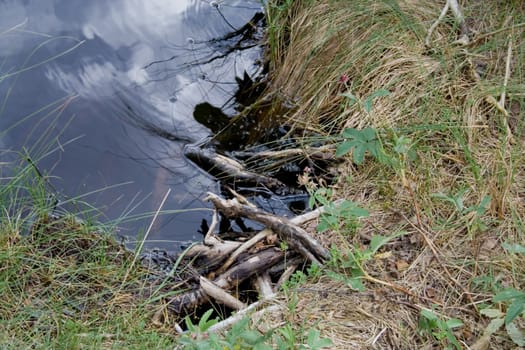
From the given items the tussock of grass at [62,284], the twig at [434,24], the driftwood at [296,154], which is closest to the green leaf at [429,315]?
the tussock of grass at [62,284]

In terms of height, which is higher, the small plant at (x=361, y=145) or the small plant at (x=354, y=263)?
the small plant at (x=361, y=145)

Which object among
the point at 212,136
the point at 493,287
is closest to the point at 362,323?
the point at 493,287

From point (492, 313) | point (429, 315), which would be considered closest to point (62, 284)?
point (429, 315)

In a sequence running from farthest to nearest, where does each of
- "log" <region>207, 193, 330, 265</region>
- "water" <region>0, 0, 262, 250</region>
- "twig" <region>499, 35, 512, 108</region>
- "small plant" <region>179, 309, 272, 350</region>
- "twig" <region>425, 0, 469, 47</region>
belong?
"twig" <region>425, 0, 469, 47</region> → "water" <region>0, 0, 262, 250</region> → "twig" <region>499, 35, 512, 108</region> → "log" <region>207, 193, 330, 265</region> → "small plant" <region>179, 309, 272, 350</region>

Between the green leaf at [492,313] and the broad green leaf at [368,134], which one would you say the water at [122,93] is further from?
the green leaf at [492,313]

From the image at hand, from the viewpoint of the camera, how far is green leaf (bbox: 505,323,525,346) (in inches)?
76.6

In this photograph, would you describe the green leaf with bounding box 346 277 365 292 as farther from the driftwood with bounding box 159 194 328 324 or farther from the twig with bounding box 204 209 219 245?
the twig with bounding box 204 209 219 245

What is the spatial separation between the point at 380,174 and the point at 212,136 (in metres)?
1.07

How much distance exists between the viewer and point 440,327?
1.96 metres

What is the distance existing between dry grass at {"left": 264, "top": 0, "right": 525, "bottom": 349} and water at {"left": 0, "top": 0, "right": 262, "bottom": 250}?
21.4 inches

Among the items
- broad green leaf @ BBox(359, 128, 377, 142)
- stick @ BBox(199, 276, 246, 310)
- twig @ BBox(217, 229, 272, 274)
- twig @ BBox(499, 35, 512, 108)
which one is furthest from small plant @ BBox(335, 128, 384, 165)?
twig @ BBox(499, 35, 512, 108)

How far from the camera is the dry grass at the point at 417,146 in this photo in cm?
216

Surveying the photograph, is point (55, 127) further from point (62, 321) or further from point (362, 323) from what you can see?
point (362, 323)

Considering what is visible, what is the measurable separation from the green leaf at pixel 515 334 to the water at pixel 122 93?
153cm
